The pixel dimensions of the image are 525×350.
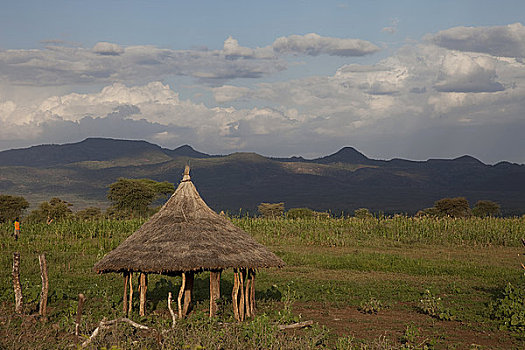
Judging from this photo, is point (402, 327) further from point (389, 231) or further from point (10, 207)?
point (10, 207)

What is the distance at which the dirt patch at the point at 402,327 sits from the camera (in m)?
11.3

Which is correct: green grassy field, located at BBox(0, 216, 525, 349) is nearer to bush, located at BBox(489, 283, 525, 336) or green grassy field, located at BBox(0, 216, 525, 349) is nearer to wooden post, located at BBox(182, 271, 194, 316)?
bush, located at BBox(489, 283, 525, 336)

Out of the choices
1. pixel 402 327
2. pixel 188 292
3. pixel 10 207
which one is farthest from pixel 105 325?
pixel 10 207

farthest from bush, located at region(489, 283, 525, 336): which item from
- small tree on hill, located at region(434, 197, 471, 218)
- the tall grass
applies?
small tree on hill, located at region(434, 197, 471, 218)

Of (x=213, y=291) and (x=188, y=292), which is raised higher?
(x=213, y=291)

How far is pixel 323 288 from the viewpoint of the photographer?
1673cm

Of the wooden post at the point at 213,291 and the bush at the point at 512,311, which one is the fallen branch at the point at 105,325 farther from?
the bush at the point at 512,311

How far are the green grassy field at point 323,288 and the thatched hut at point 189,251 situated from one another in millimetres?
764

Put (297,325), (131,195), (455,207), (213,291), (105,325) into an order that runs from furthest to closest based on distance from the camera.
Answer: (455,207) → (131,195) → (213,291) → (297,325) → (105,325)

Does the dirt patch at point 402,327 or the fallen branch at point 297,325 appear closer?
the dirt patch at point 402,327

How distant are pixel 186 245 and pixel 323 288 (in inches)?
241

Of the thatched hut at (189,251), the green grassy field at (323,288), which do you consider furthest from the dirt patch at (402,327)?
the thatched hut at (189,251)

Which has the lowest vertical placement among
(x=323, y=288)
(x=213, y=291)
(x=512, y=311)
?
(x=323, y=288)

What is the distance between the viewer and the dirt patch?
11.3 meters
